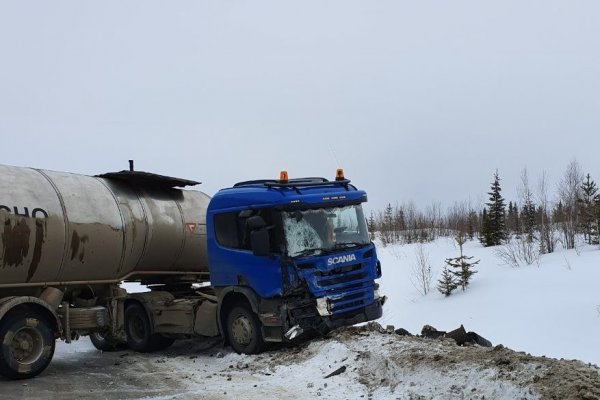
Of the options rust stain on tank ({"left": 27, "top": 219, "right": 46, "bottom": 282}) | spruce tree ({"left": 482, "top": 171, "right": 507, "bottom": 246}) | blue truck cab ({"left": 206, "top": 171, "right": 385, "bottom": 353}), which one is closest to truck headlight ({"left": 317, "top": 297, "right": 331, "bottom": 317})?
blue truck cab ({"left": 206, "top": 171, "right": 385, "bottom": 353})

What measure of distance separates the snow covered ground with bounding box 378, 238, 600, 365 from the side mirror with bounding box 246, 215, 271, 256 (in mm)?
8149

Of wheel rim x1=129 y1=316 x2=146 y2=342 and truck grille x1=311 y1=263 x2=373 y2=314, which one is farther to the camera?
wheel rim x1=129 y1=316 x2=146 y2=342

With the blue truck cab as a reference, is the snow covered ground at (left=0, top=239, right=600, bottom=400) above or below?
below

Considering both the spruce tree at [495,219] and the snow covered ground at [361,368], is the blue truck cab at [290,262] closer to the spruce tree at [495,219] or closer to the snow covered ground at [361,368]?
the snow covered ground at [361,368]

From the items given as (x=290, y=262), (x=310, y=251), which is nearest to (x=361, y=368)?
(x=290, y=262)

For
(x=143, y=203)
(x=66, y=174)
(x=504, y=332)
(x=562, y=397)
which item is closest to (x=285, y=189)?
(x=143, y=203)

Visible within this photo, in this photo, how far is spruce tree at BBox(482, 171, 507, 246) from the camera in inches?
1506

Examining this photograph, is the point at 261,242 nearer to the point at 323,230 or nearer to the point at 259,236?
the point at 259,236

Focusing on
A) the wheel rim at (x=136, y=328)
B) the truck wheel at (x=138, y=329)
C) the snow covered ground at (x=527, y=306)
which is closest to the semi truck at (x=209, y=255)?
the truck wheel at (x=138, y=329)

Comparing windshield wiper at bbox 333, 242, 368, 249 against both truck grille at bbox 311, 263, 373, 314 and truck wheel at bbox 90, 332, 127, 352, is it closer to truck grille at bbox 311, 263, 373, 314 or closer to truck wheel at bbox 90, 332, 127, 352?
truck grille at bbox 311, 263, 373, 314

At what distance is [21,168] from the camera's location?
10.2m

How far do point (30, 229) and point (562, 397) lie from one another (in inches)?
321

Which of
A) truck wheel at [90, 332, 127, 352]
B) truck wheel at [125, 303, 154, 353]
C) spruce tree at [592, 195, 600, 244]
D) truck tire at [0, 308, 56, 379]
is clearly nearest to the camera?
truck tire at [0, 308, 56, 379]

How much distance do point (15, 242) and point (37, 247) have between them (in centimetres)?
39
